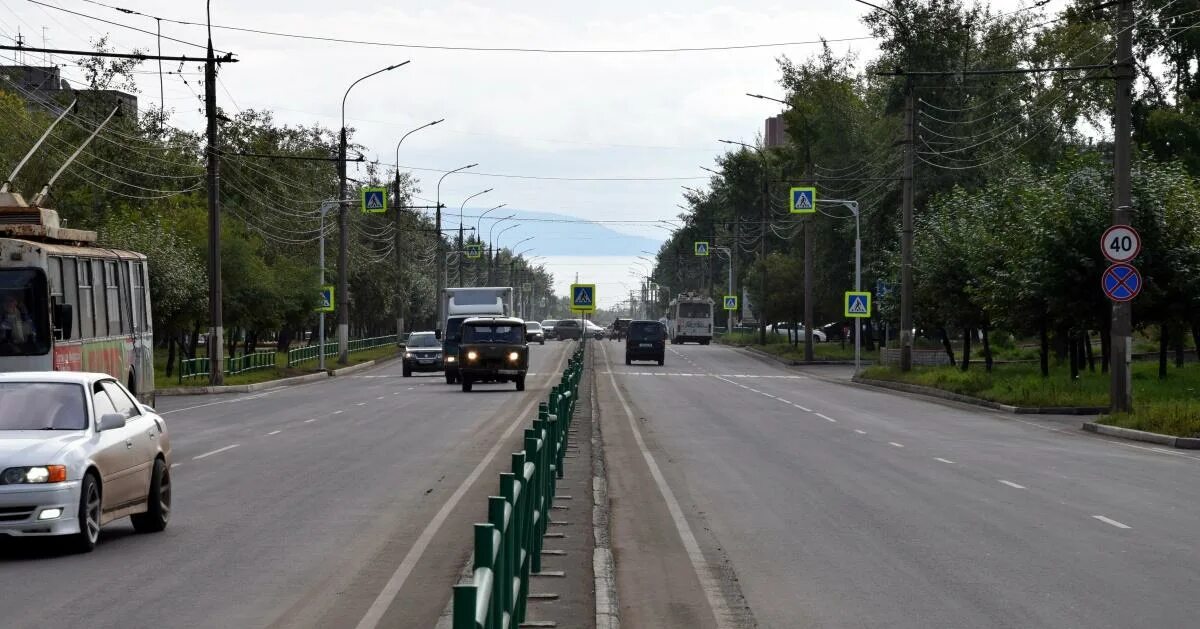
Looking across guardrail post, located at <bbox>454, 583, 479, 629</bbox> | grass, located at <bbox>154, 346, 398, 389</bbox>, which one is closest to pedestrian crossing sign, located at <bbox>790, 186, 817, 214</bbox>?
grass, located at <bbox>154, 346, 398, 389</bbox>

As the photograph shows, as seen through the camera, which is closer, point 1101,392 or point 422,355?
point 1101,392

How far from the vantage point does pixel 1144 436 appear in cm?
2752

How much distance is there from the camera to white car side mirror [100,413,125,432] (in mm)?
12469

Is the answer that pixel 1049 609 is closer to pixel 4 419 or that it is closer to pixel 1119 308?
pixel 4 419

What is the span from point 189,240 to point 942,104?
34187mm

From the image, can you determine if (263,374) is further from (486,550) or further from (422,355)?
(486,550)

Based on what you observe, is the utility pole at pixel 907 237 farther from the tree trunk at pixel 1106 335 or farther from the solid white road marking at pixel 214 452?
the solid white road marking at pixel 214 452

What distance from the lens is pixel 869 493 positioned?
1748cm

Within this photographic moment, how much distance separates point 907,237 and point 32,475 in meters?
39.8

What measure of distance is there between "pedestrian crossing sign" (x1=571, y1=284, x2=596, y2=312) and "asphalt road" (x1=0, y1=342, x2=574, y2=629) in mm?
28808

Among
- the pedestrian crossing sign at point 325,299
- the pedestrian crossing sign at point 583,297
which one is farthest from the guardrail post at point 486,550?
the pedestrian crossing sign at point 325,299

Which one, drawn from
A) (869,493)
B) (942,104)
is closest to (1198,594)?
(869,493)

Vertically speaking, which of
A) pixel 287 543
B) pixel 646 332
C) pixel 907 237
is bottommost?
pixel 287 543

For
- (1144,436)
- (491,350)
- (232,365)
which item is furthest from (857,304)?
(1144,436)
